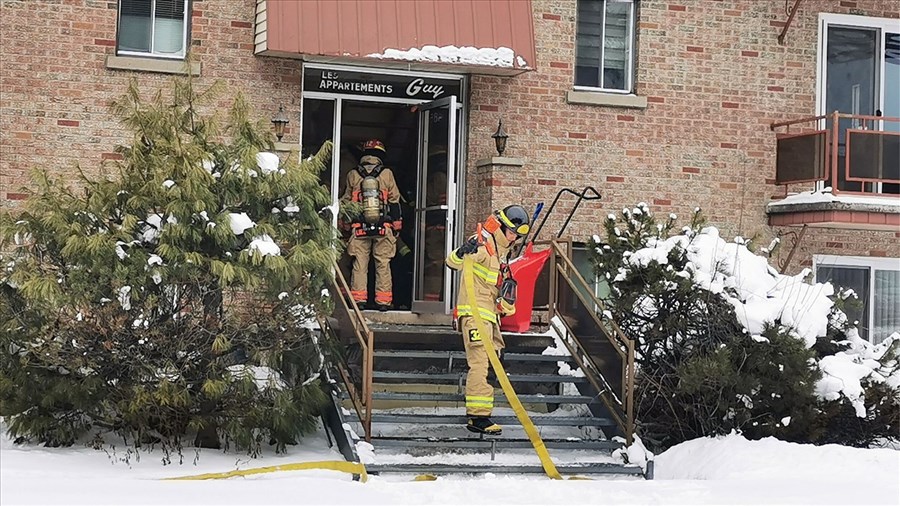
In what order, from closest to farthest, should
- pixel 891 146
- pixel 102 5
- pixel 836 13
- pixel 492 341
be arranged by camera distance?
pixel 492 341 < pixel 102 5 < pixel 891 146 < pixel 836 13

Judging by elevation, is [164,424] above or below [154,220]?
below

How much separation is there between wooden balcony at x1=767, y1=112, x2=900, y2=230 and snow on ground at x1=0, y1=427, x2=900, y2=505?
14.5ft

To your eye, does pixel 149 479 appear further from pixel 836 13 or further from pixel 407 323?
pixel 836 13

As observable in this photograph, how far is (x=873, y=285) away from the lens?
17.0 m

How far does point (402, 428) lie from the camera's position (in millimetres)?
12961

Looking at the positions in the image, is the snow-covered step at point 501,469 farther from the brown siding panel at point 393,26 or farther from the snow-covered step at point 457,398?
the brown siding panel at point 393,26

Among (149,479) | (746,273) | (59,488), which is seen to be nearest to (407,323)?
(746,273)

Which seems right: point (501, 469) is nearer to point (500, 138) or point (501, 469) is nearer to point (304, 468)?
point (304, 468)

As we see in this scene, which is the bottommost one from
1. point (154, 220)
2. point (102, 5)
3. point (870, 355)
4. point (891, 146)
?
point (870, 355)

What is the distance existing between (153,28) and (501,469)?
6.70m

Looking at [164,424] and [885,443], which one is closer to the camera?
[164,424]

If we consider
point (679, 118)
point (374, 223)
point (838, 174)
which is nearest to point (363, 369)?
point (374, 223)

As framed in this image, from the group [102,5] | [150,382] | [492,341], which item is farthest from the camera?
[102,5]

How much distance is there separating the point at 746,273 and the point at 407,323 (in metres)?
4.28
